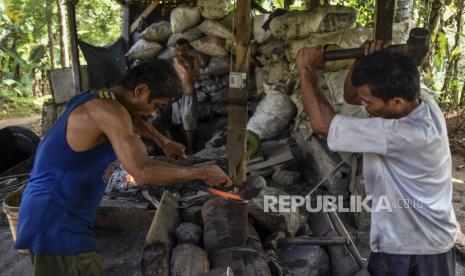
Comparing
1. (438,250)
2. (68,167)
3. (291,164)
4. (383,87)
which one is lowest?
(291,164)

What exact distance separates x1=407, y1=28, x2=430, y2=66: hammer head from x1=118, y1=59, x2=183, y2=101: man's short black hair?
4.08 ft

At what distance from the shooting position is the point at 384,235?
1966 mm

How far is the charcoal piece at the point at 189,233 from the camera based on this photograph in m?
2.67

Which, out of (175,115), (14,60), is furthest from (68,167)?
(14,60)

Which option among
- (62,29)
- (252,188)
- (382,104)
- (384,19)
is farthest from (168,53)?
(382,104)

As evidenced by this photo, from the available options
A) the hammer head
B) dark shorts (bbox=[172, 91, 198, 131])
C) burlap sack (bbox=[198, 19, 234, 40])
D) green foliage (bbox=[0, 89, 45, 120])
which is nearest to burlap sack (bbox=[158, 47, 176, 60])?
burlap sack (bbox=[198, 19, 234, 40])

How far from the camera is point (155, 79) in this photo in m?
2.20

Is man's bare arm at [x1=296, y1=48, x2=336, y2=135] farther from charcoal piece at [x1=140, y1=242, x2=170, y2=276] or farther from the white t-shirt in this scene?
charcoal piece at [x1=140, y1=242, x2=170, y2=276]

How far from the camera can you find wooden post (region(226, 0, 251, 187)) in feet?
10.8

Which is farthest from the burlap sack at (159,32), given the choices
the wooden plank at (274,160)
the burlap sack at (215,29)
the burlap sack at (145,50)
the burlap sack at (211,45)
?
the wooden plank at (274,160)

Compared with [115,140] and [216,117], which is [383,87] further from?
[216,117]

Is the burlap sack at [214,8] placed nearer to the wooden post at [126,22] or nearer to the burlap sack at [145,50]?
the burlap sack at [145,50]

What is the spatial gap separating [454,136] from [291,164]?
12.3 ft

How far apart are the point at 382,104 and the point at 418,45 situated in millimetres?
547
